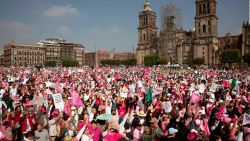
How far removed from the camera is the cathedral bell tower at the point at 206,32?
96.6 metres

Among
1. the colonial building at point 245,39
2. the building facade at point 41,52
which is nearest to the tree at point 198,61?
the colonial building at point 245,39

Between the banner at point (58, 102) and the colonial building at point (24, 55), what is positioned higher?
the colonial building at point (24, 55)

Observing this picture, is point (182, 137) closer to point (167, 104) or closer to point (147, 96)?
point (167, 104)

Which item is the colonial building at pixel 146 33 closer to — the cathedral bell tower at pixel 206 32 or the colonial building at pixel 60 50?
the cathedral bell tower at pixel 206 32

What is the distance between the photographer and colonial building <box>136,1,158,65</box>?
398 ft

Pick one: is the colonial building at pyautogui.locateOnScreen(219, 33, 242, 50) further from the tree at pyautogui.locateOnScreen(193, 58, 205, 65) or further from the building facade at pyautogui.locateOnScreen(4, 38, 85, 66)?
the building facade at pyautogui.locateOnScreen(4, 38, 85, 66)

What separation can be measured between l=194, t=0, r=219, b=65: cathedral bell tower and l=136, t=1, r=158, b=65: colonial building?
2461cm

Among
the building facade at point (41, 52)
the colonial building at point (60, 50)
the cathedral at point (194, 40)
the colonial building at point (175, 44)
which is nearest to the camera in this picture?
the cathedral at point (194, 40)

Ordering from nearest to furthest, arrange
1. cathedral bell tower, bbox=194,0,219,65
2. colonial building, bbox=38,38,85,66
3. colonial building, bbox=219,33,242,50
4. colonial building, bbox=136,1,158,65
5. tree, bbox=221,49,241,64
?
tree, bbox=221,49,241,64, cathedral bell tower, bbox=194,0,219,65, colonial building, bbox=219,33,242,50, colonial building, bbox=136,1,158,65, colonial building, bbox=38,38,85,66

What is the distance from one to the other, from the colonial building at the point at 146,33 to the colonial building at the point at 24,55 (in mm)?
56141

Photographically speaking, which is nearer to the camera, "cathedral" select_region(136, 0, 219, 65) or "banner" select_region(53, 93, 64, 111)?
"banner" select_region(53, 93, 64, 111)

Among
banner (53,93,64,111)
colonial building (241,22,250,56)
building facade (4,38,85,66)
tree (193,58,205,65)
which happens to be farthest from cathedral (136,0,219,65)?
banner (53,93,64,111)

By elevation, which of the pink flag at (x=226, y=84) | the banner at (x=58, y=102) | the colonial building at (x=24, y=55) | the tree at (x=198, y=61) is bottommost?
the banner at (x=58, y=102)

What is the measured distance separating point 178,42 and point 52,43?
80.4m
